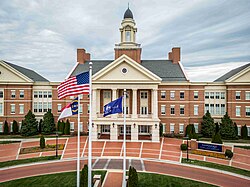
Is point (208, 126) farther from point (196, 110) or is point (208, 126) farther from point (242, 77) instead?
point (242, 77)

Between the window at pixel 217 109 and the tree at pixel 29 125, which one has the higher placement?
the window at pixel 217 109

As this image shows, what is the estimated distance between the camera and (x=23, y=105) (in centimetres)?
4044

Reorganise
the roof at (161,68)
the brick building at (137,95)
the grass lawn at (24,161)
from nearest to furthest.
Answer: the grass lawn at (24,161) < the brick building at (137,95) < the roof at (161,68)

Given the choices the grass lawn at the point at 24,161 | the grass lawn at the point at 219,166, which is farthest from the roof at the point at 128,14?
the grass lawn at the point at 24,161

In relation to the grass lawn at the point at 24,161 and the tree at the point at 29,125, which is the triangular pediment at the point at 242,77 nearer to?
the grass lawn at the point at 24,161

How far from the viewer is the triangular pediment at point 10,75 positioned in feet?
130

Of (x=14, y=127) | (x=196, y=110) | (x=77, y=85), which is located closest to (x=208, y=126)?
(x=196, y=110)

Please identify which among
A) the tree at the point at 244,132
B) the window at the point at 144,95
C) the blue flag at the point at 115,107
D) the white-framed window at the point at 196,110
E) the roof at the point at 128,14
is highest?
the roof at the point at 128,14

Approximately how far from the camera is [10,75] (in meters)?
40.1

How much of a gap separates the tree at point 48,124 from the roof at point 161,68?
10.6 metres

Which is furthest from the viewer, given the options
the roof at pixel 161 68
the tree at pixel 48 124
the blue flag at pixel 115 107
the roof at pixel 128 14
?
the roof at pixel 128 14

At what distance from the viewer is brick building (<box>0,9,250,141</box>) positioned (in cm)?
3375

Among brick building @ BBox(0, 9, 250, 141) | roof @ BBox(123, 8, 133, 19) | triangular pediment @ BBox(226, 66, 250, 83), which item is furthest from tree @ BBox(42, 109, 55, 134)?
triangular pediment @ BBox(226, 66, 250, 83)

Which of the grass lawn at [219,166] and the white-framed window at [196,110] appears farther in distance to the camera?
the white-framed window at [196,110]
